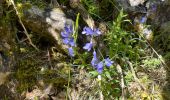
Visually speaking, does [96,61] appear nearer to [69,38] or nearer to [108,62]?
[108,62]

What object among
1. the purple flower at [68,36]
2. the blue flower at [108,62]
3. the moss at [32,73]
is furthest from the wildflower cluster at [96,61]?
the moss at [32,73]

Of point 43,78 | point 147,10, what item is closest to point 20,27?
point 43,78

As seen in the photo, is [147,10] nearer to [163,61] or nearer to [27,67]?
[163,61]

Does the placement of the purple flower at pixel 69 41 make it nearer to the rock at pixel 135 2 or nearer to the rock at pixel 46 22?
the rock at pixel 46 22

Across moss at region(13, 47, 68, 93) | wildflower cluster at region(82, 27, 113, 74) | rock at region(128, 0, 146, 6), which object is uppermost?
rock at region(128, 0, 146, 6)

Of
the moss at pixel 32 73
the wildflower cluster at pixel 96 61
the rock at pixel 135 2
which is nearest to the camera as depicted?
the wildflower cluster at pixel 96 61

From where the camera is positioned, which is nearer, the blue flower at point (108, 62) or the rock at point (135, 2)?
the blue flower at point (108, 62)

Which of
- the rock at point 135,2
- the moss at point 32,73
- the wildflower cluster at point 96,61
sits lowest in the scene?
the moss at point 32,73

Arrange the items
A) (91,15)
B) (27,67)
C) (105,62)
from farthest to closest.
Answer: (91,15) < (27,67) < (105,62)

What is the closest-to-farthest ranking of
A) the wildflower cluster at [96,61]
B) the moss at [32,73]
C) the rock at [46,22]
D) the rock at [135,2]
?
the wildflower cluster at [96,61] → the moss at [32,73] → the rock at [46,22] → the rock at [135,2]

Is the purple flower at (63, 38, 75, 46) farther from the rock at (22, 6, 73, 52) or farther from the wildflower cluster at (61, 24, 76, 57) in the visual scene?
the rock at (22, 6, 73, 52)

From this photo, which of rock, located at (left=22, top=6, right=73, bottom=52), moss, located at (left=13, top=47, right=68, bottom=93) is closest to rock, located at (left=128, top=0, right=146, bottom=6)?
rock, located at (left=22, top=6, right=73, bottom=52)
